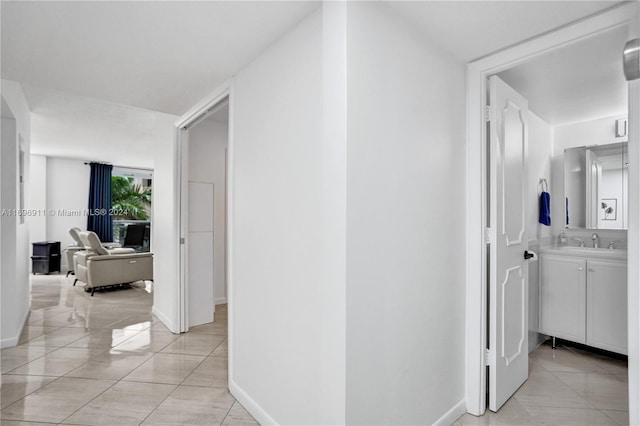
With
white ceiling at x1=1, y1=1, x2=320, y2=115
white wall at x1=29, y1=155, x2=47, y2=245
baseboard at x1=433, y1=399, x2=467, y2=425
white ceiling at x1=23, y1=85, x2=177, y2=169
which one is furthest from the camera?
white wall at x1=29, y1=155, x2=47, y2=245

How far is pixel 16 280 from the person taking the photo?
135 inches

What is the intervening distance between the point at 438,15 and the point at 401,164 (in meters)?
0.76

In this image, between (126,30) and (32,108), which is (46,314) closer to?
(32,108)

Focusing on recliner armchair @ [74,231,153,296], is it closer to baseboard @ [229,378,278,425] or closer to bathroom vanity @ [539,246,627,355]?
baseboard @ [229,378,278,425]

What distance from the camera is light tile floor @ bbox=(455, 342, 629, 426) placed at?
6.99ft

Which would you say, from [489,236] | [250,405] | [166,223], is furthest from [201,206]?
[489,236]

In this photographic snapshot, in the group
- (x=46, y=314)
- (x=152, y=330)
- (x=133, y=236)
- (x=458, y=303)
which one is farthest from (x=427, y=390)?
(x=133, y=236)

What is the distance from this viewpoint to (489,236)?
2207mm

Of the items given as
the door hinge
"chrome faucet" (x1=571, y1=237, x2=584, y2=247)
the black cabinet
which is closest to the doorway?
the door hinge

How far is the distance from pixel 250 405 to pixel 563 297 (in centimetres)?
291

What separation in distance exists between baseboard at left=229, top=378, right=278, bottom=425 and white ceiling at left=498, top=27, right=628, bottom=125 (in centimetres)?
262

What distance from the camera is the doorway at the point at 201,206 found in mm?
3740

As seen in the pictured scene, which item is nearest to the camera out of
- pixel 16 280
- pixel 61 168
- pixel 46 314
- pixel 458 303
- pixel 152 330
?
pixel 458 303

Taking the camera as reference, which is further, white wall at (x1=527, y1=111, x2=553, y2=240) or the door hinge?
white wall at (x1=527, y1=111, x2=553, y2=240)
